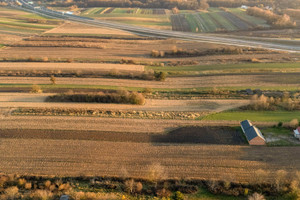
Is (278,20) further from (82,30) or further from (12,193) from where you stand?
(12,193)

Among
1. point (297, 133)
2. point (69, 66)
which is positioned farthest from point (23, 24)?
point (297, 133)

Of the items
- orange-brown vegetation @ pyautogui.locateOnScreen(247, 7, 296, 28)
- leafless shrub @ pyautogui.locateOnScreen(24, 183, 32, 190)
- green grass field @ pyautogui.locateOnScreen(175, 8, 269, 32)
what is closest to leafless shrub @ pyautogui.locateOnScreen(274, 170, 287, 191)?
leafless shrub @ pyautogui.locateOnScreen(24, 183, 32, 190)

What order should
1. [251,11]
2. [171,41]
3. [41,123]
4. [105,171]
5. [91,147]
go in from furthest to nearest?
[251,11] < [171,41] < [41,123] < [91,147] < [105,171]

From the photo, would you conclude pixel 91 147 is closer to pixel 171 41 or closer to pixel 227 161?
pixel 227 161

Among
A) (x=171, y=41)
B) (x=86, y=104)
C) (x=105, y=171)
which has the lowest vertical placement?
(x=105, y=171)

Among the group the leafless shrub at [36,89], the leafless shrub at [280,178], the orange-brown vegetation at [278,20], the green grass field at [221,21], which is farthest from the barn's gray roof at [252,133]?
the orange-brown vegetation at [278,20]

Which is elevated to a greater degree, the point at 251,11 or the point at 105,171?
the point at 251,11

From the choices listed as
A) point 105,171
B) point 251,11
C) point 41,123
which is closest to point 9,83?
point 41,123
